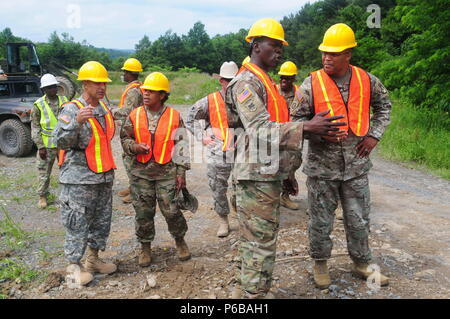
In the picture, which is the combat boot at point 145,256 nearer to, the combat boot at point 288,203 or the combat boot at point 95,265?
the combat boot at point 95,265

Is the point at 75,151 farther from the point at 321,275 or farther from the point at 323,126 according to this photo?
the point at 321,275

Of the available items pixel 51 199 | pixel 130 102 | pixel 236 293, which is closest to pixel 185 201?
pixel 236 293

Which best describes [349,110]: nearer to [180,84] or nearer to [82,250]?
[82,250]

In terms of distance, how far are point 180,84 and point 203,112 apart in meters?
22.0

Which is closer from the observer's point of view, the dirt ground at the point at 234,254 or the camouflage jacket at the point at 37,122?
the dirt ground at the point at 234,254

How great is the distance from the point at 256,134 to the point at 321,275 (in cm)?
156

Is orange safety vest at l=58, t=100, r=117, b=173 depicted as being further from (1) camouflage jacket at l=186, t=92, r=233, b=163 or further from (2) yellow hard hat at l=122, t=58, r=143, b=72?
(2) yellow hard hat at l=122, t=58, r=143, b=72

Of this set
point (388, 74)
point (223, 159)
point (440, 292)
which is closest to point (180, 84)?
point (388, 74)

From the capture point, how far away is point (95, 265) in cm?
392

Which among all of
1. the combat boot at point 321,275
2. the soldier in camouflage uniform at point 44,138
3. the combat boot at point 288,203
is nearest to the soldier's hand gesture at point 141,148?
the combat boot at point 321,275

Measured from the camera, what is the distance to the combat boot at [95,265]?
3.91m

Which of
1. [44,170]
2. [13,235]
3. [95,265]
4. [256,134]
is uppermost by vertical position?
[256,134]

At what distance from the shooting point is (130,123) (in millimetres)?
3982

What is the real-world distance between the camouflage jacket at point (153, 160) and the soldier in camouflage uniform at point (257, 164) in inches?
44.3
